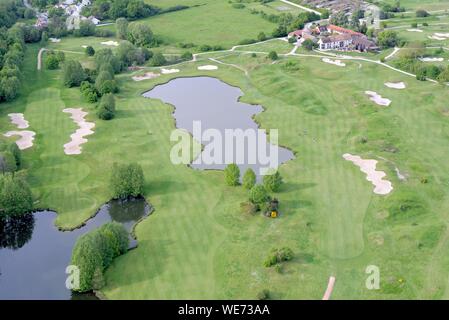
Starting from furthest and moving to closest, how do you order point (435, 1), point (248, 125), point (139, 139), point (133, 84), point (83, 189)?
1. point (435, 1)
2. point (133, 84)
3. point (248, 125)
4. point (139, 139)
5. point (83, 189)

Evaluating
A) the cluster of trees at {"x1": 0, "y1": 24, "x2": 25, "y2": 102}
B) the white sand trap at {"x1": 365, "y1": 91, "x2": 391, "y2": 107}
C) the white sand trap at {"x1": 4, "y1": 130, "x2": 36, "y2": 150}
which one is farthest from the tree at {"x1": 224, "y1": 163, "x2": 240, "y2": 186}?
the cluster of trees at {"x1": 0, "y1": 24, "x2": 25, "y2": 102}

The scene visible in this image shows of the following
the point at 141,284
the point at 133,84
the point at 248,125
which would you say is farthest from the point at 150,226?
the point at 133,84

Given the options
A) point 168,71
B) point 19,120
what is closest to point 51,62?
point 168,71

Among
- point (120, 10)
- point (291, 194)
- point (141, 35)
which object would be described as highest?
point (120, 10)

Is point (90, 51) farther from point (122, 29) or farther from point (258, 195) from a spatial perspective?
point (258, 195)

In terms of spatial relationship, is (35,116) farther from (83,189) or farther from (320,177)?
(320,177)

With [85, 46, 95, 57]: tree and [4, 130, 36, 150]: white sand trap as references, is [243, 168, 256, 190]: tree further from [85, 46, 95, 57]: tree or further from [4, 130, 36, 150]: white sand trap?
[85, 46, 95, 57]: tree
